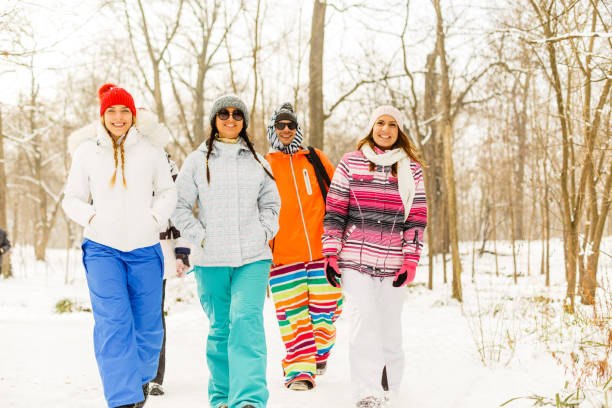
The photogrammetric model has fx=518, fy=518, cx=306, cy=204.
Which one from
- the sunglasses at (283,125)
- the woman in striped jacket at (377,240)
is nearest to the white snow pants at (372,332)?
the woman in striped jacket at (377,240)

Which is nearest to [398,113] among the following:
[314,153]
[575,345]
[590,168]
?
[314,153]

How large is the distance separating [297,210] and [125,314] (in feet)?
5.84

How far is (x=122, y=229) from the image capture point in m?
3.23

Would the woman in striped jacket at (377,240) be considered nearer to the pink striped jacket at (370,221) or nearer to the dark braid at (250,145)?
the pink striped jacket at (370,221)

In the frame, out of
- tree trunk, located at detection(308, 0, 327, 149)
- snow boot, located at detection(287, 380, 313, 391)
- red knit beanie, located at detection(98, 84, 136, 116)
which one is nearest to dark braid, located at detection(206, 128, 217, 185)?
red knit beanie, located at detection(98, 84, 136, 116)

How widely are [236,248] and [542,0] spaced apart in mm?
6151

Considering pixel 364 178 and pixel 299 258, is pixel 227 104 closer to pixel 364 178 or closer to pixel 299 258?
pixel 364 178

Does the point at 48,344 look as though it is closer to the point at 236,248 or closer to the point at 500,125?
the point at 236,248

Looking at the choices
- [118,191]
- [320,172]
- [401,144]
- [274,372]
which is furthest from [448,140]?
[118,191]

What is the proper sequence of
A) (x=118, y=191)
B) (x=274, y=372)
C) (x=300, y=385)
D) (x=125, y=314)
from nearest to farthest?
(x=125, y=314)
(x=118, y=191)
(x=300, y=385)
(x=274, y=372)

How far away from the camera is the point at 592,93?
830cm

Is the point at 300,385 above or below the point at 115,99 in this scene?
below

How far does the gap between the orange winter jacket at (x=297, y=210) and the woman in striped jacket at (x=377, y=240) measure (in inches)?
25.2

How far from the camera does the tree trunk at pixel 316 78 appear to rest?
10.1 meters
